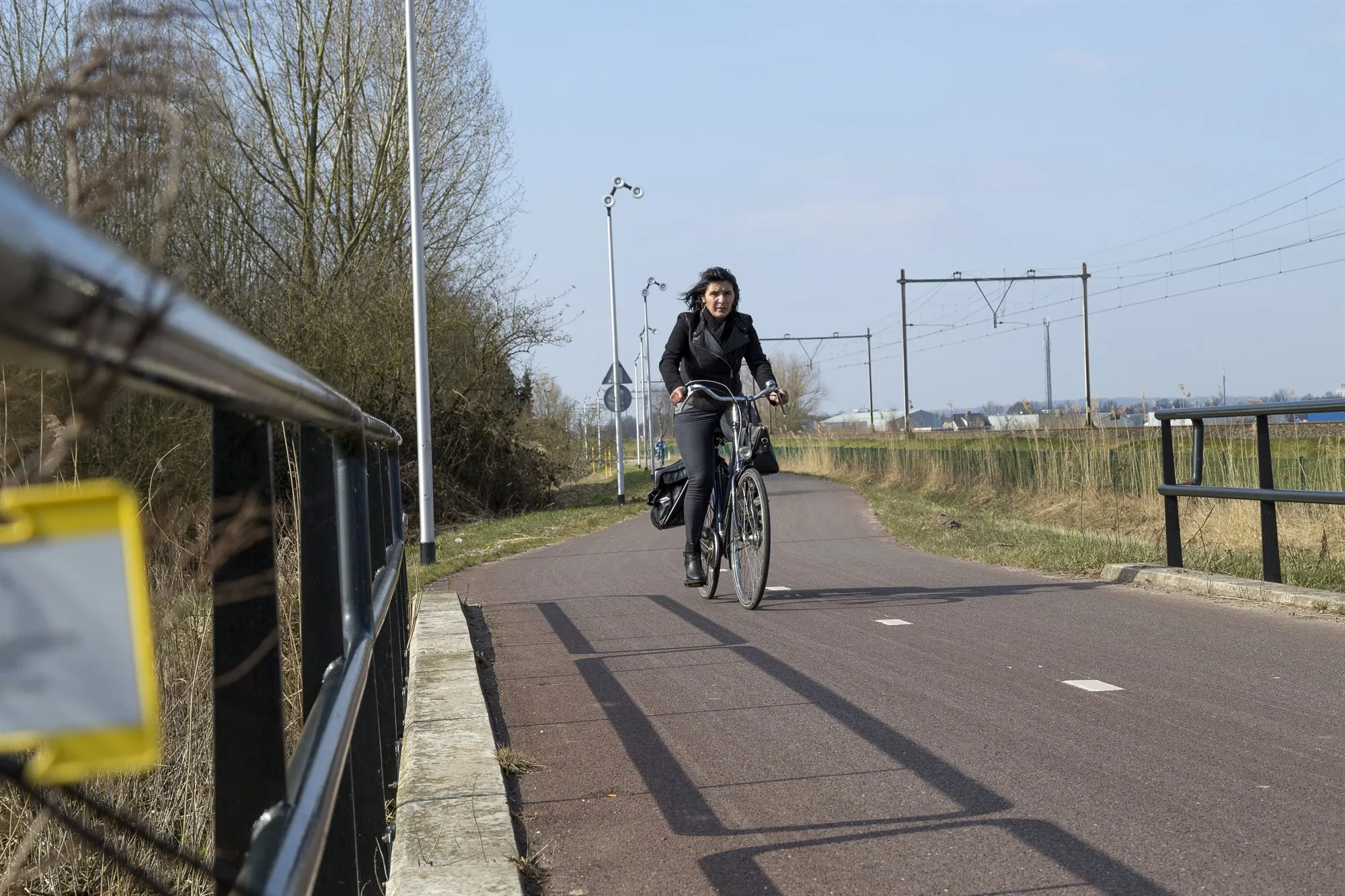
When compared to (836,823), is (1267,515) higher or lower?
higher

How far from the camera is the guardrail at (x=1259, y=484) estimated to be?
725cm

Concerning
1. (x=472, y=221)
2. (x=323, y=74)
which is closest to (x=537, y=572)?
(x=472, y=221)

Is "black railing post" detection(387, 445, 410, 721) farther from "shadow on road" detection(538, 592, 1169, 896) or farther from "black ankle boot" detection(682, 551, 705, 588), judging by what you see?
"black ankle boot" detection(682, 551, 705, 588)

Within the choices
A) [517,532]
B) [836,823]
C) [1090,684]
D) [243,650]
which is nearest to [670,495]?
[1090,684]

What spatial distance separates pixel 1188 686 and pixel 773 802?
2.28m

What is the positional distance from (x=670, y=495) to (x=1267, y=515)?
3.75m

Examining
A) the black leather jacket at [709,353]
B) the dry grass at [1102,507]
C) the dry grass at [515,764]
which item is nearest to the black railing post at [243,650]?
the dry grass at [515,764]

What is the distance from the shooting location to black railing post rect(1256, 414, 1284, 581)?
25.0 ft

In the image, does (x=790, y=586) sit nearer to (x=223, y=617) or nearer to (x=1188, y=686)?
(x=1188, y=686)

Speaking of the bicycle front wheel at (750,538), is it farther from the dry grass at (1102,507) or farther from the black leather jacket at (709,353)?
the dry grass at (1102,507)

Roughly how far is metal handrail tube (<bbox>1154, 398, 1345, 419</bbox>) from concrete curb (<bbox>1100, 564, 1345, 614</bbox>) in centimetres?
98

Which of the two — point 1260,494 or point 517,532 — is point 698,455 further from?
point 517,532

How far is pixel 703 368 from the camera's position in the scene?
8508 millimetres

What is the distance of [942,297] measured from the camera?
57.5 metres
